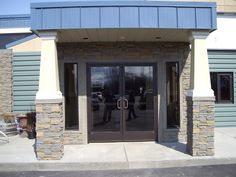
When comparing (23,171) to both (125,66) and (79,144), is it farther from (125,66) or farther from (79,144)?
(125,66)

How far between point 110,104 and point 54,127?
8.38 feet

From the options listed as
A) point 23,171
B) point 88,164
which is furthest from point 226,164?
point 23,171

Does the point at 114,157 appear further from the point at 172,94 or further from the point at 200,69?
the point at 172,94

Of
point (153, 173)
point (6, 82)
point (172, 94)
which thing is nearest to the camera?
point (153, 173)

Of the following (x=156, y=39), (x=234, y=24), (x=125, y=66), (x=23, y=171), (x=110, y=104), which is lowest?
(x=23, y=171)

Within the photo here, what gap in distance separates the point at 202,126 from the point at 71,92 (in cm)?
416

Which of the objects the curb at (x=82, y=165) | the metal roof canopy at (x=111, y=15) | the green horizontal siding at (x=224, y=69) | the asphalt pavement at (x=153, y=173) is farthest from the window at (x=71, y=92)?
the green horizontal siding at (x=224, y=69)

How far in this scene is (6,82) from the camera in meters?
12.8

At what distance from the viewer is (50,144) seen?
26.7 feet

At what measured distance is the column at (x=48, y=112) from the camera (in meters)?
8.09

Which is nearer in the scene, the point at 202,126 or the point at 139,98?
the point at 202,126

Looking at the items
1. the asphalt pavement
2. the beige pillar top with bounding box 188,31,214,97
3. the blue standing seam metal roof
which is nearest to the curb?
the asphalt pavement

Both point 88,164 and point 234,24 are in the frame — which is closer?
point 88,164

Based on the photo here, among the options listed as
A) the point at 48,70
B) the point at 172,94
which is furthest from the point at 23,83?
the point at 172,94
